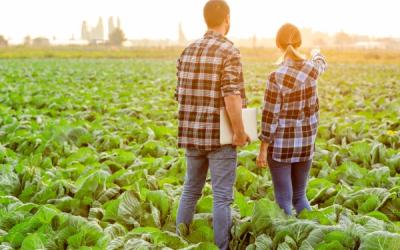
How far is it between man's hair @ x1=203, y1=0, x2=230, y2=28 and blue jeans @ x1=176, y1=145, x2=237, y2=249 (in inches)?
31.8

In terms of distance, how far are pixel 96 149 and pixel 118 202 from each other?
2992 millimetres

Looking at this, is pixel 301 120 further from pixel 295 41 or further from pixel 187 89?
pixel 187 89

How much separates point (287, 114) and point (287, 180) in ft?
1.60

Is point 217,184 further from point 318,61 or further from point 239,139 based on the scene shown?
point 318,61

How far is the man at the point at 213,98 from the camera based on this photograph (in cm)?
359

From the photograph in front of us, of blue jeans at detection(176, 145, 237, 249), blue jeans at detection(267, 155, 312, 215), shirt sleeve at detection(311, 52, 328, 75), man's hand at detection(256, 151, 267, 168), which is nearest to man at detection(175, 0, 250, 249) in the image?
blue jeans at detection(176, 145, 237, 249)

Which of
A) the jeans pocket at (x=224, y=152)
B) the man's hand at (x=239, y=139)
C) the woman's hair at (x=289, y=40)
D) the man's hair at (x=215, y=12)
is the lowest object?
the jeans pocket at (x=224, y=152)

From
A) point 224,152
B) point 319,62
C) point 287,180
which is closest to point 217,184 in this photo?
point 224,152

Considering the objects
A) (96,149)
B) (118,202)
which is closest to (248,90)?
(96,149)

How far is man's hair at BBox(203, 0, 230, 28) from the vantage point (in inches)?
142

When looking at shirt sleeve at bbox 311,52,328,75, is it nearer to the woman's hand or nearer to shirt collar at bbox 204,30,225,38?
the woman's hand

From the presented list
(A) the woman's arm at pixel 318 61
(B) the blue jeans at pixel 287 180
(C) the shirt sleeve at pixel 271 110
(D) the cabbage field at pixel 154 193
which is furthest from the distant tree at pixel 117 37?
(C) the shirt sleeve at pixel 271 110

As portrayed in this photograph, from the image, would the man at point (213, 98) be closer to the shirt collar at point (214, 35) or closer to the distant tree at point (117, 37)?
the shirt collar at point (214, 35)

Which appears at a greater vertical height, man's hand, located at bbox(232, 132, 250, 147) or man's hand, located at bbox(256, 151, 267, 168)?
man's hand, located at bbox(232, 132, 250, 147)
